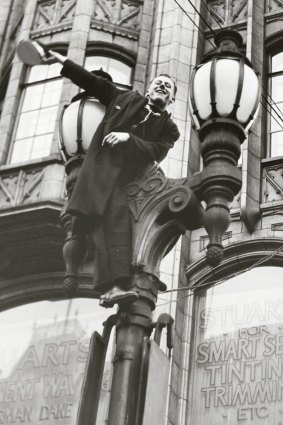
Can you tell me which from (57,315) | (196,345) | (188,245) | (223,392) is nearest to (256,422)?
(223,392)

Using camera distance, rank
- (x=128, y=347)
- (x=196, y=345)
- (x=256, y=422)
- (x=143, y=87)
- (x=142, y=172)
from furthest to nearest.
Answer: (x=143, y=87) < (x=196, y=345) < (x=256, y=422) < (x=142, y=172) < (x=128, y=347)

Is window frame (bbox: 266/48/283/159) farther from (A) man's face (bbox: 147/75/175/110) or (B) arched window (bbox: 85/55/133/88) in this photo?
(A) man's face (bbox: 147/75/175/110)

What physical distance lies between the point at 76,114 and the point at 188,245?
7207 millimetres

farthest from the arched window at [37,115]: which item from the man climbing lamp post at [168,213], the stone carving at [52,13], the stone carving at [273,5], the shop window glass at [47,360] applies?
the man climbing lamp post at [168,213]

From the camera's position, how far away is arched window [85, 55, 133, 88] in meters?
16.0

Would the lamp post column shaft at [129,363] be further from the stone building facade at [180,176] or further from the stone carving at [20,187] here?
the stone carving at [20,187]

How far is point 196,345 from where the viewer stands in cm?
1265

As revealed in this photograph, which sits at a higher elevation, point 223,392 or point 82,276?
point 82,276

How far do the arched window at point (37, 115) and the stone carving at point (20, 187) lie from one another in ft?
1.99

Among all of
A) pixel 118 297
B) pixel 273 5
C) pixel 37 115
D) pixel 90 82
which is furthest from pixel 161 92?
pixel 273 5

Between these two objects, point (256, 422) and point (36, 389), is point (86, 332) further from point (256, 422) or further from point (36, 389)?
point (256, 422)

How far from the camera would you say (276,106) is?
13.6 m

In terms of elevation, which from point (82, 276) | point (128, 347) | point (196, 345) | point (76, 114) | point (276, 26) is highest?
point (276, 26)

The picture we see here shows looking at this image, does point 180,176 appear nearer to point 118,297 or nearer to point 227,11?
point 227,11
